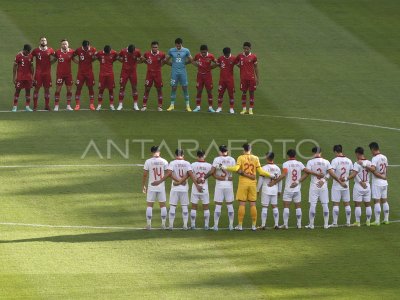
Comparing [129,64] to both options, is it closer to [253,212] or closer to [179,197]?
[179,197]

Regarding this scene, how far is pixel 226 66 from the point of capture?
4281 cm

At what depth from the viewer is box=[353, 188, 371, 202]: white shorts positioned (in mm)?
33500

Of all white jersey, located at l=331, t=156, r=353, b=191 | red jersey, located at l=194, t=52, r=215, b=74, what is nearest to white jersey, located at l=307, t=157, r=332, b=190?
white jersey, located at l=331, t=156, r=353, b=191

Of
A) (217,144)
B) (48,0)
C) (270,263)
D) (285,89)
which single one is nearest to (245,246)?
(270,263)

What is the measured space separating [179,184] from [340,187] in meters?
4.17

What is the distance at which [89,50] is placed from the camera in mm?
42469

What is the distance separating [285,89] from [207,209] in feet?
48.3

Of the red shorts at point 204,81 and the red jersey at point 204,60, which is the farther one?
the red shorts at point 204,81

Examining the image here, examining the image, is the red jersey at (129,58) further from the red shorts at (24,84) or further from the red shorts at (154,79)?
the red shorts at (24,84)

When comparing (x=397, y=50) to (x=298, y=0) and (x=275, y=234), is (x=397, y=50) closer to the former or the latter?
(x=298, y=0)

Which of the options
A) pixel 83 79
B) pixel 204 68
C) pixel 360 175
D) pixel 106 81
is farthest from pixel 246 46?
pixel 360 175

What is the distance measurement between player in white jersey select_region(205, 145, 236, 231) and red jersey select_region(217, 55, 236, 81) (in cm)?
1022

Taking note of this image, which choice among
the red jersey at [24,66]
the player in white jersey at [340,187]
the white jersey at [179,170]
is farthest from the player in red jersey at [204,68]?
the white jersey at [179,170]

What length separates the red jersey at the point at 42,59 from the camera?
139ft
